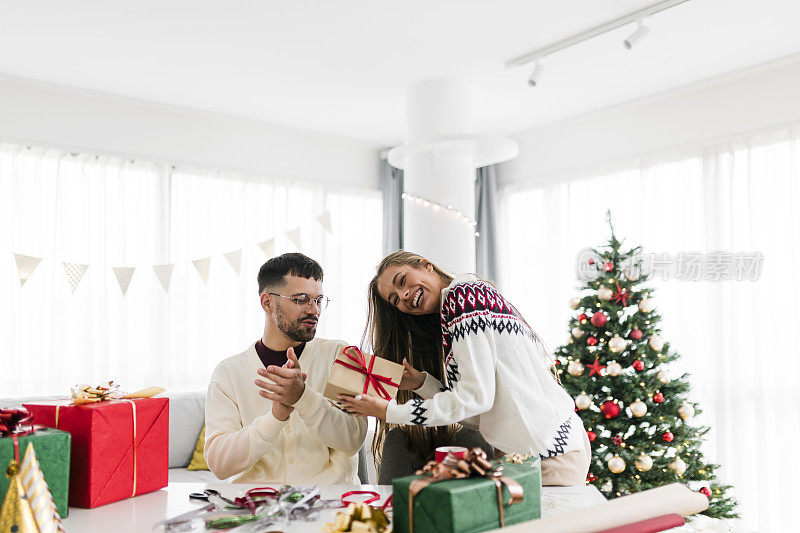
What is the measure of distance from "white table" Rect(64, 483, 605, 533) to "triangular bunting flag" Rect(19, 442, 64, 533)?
0.13m

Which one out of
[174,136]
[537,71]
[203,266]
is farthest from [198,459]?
[537,71]

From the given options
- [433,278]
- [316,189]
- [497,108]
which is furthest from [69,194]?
[433,278]

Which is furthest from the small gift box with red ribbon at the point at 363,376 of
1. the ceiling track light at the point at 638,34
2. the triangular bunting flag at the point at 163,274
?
the triangular bunting flag at the point at 163,274

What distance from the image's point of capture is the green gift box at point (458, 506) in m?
1.00

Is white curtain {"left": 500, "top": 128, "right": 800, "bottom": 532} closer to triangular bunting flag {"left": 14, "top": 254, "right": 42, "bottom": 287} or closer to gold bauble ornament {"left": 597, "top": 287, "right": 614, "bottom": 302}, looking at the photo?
gold bauble ornament {"left": 597, "top": 287, "right": 614, "bottom": 302}

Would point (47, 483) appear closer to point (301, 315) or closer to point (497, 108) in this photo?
point (301, 315)

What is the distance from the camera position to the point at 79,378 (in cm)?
418

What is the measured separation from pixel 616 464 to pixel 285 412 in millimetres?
2125

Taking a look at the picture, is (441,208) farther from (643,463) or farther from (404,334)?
(404,334)

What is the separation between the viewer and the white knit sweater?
164cm

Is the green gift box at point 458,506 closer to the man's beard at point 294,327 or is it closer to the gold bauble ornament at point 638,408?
the man's beard at point 294,327

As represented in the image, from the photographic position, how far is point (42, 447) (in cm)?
128

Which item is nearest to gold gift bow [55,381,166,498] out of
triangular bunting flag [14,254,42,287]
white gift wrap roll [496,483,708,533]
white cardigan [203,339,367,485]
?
white cardigan [203,339,367,485]

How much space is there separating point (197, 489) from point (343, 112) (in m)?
3.53
